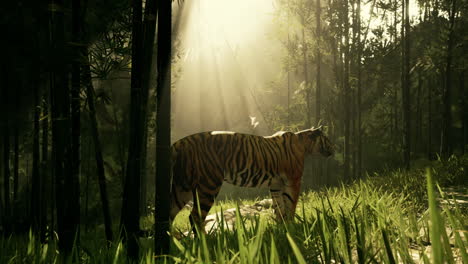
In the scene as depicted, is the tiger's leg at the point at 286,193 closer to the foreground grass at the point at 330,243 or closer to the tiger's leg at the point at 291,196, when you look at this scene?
the tiger's leg at the point at 291,196

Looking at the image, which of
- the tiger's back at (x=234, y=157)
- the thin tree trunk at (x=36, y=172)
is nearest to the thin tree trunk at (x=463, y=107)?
the tiger's back at (x=234, y=157)

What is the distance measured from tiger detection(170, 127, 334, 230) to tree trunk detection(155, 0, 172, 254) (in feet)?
4.87

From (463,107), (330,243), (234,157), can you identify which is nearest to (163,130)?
(330,243)

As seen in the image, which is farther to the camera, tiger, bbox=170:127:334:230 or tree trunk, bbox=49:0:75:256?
tiger, bbox=170:127:334:230

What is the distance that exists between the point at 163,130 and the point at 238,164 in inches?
88.1

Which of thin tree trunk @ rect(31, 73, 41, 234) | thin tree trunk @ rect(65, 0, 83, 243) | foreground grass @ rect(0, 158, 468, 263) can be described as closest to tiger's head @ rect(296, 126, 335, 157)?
foreground grass @ rect(0, 158, 468, 263)

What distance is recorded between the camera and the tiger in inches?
152

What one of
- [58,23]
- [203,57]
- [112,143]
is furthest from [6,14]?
[203,57]

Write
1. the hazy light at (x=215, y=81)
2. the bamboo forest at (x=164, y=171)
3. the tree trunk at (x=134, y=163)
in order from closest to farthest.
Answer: the bamboo forest at (x=164, y=171)
the tree trunk at (x=134, y=163)
the hazy light at (x=215, y=81)

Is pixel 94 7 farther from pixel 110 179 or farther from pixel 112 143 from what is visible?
pixel 110 179

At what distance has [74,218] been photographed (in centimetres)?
238

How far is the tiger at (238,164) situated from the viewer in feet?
12.6

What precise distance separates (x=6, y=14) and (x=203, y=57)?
17264 mm

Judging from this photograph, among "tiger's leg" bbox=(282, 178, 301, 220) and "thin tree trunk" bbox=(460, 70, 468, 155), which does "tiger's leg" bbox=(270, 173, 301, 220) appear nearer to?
"tiger's leg" bbox=(282, 178, 301, 220)
